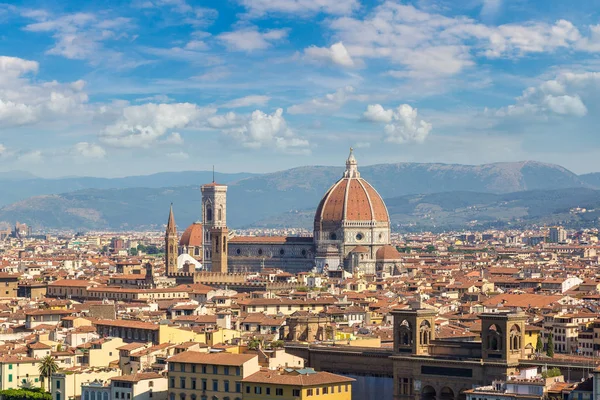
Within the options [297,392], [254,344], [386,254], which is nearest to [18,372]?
[254,344]

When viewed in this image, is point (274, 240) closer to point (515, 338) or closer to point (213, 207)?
point (213, 207)

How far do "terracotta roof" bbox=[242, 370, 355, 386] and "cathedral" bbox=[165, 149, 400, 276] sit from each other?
99.8 metres

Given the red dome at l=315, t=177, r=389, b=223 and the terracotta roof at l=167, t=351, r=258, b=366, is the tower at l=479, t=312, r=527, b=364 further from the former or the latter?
the red dome at l=315, t=177, r=389, b=223

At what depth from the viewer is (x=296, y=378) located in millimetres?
51875

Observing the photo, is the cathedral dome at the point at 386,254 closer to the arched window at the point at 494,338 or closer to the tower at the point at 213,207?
the tower at the point at 213,207

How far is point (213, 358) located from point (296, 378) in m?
5.11

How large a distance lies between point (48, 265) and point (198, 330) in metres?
101

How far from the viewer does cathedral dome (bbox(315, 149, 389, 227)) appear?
163 m

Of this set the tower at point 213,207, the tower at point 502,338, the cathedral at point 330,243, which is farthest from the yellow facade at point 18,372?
the tower at point 213,207

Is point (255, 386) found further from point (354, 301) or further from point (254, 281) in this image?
point (254, 281)

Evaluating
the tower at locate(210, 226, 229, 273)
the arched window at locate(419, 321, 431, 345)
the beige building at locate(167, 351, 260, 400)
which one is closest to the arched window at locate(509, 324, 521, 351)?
the arched window at locate(419, 321, 431, 345)

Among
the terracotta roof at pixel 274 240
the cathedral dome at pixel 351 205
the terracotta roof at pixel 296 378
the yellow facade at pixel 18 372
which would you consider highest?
the cathedral dome at pixel 351 205

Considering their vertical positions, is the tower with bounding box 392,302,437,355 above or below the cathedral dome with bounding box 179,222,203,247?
below

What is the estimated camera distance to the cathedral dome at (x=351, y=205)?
16288cm
